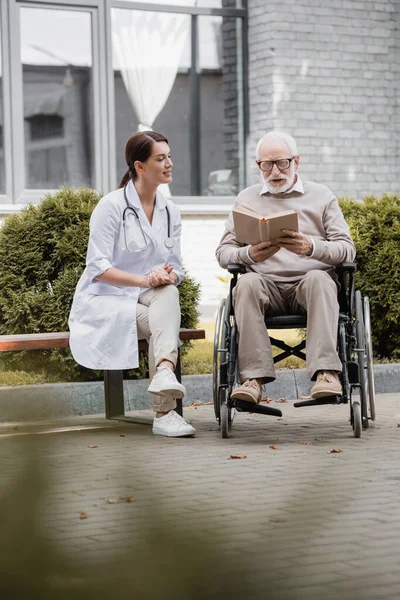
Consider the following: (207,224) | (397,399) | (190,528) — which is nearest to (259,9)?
(207,224)

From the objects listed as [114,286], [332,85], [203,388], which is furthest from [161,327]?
[332,85]

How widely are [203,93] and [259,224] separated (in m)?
6.49

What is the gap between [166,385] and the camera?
4926 mm

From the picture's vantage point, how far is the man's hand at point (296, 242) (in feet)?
16.5

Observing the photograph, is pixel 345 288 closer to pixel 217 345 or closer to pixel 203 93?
pixel 217 345

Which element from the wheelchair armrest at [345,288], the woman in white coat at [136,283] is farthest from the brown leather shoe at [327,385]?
the woman in white coat at [136,283]

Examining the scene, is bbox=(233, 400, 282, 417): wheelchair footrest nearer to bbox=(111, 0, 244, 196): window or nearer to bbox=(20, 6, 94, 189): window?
bbox=(20, 6, 94, 189): window

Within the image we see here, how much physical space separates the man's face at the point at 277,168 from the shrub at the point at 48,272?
151 cm

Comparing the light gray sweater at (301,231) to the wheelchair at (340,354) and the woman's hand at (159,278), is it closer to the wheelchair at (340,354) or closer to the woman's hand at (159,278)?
the wheelchair at (340,354)

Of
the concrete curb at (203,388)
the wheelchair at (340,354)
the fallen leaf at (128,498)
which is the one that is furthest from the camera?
the concrete curb at (203,388)

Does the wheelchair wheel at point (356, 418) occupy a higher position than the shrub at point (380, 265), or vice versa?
the shrub at point (380, 265)

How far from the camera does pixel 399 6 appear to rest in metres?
11.6

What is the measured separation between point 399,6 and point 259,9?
162cm

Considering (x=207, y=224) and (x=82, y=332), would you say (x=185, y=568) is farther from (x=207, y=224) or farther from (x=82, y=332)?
(x=207, y=224)
